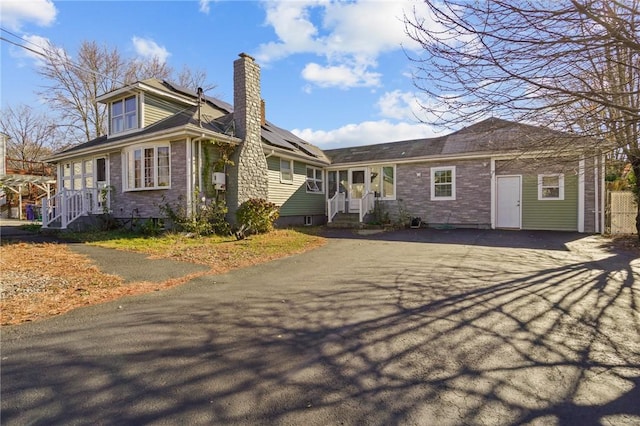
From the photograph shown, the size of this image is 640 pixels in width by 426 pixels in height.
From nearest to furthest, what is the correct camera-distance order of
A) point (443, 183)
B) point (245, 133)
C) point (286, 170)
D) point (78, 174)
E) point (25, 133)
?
point (245, 133), point (443, 183), point (286, 170), point (78, 174), point (25, 133)

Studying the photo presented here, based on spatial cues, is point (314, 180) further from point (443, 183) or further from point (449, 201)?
point (449, 201)

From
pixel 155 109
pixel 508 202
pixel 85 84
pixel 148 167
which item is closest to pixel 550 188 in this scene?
pixel 508 202

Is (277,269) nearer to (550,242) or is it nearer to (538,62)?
(538,62)

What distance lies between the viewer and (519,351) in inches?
119

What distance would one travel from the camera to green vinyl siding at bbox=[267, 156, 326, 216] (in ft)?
46.4

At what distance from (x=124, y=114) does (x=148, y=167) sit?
3496 mm

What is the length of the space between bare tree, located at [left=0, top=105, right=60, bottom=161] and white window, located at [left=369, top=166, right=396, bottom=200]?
30807mm

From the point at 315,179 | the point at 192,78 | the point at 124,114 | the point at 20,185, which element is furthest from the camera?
the point at 192,78

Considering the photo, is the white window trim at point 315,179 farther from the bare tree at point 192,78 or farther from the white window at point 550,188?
the bare tree at point 192,78

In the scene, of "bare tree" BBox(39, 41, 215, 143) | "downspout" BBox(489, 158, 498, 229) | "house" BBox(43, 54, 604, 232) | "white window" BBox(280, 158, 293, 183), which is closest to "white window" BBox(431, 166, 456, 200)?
Result: "house" BBox(43, 54, 604, 232)

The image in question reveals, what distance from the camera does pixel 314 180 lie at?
1731 centimetres

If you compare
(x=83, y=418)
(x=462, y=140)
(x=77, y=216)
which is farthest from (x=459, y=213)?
(x=77, y=216)

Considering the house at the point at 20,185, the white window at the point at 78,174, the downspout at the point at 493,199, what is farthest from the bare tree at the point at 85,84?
the downspout at the point at 493,199

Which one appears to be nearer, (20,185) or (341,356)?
(341,356)
